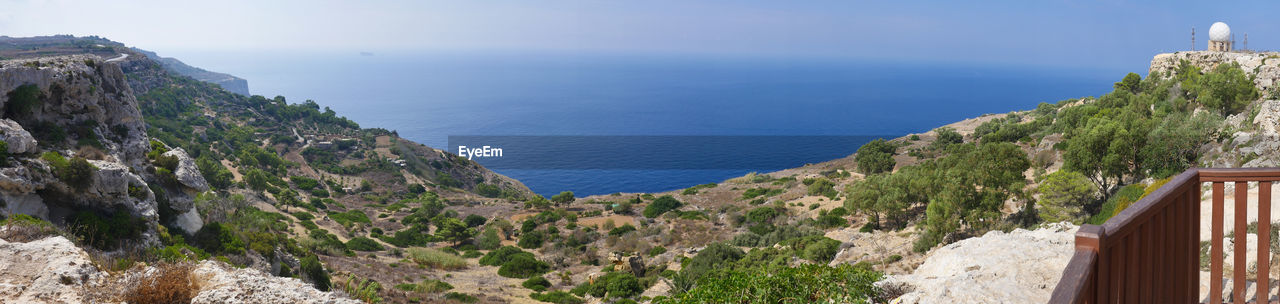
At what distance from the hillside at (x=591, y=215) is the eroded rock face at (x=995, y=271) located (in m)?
0.07

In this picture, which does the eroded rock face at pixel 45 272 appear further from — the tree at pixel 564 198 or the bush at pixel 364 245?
the tree at pixel 564 198

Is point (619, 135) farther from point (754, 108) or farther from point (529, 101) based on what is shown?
point (529, 101)

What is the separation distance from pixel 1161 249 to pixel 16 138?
58.7 feet

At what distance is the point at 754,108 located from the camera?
5842 inches

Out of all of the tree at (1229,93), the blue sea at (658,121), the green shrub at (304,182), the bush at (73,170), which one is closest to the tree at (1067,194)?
the tree at (1229,93)

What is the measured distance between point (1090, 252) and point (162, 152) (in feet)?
74.7

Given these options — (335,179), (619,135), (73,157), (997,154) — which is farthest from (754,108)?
(73,157)

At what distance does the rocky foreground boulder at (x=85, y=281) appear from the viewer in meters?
6.64

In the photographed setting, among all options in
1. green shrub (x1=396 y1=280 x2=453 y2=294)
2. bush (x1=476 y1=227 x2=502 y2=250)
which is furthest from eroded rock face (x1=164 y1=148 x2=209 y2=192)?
bush (x1=476 y1=227 x2=502 y2=250)

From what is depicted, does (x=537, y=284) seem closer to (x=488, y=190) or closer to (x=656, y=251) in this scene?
(x=656, y=251)

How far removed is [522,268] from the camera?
2373 centimetres

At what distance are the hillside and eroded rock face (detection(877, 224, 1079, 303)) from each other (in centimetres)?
7

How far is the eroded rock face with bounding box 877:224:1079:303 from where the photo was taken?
7.51m

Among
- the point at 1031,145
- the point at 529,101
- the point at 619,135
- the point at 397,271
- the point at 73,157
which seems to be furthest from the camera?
the point at 529,101
